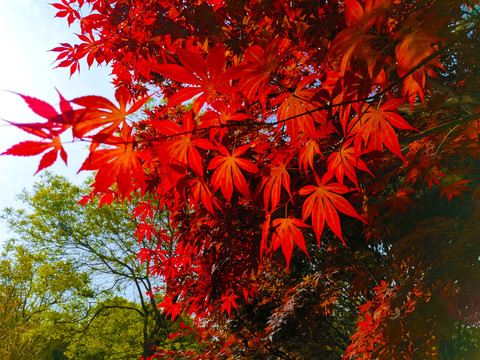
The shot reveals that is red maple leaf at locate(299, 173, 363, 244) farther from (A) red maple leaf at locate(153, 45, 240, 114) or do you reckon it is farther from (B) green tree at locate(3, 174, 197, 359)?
(B) green tree at locate(3, 174, 197, 359)

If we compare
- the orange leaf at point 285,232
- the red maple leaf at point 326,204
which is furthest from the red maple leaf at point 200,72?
the orange leaf at point 285,232

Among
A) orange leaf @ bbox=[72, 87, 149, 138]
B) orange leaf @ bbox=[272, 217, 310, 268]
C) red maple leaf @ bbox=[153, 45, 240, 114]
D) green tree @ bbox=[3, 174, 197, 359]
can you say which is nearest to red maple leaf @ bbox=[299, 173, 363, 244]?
orange leaf @ bbox=[272, 217, 310, 268]

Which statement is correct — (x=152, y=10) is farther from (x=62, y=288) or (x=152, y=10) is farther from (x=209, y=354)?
(x=62, y=288)

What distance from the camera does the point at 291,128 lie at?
1065mm

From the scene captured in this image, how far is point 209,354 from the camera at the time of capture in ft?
14.5

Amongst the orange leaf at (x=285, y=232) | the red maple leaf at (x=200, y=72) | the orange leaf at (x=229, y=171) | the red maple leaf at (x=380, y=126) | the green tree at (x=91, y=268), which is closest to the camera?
the red maple leaf at (x=200, y=72)

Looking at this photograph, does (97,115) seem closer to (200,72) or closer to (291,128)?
(200,72)

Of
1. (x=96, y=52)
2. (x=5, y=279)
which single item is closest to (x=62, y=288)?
(x=5, y=279)

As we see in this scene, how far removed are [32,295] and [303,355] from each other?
53.4 feet

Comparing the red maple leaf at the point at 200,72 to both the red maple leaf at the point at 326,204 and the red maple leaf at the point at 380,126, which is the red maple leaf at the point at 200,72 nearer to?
the red maple leaf at the point at 380,126

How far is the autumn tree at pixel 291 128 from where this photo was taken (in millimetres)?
797

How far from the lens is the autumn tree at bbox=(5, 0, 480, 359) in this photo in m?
0.80

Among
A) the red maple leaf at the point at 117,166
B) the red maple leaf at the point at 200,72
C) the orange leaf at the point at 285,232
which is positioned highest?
the red maple leaf at the point at 200,72

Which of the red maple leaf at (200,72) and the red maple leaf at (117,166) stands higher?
the red maple leaf at (200,72)
